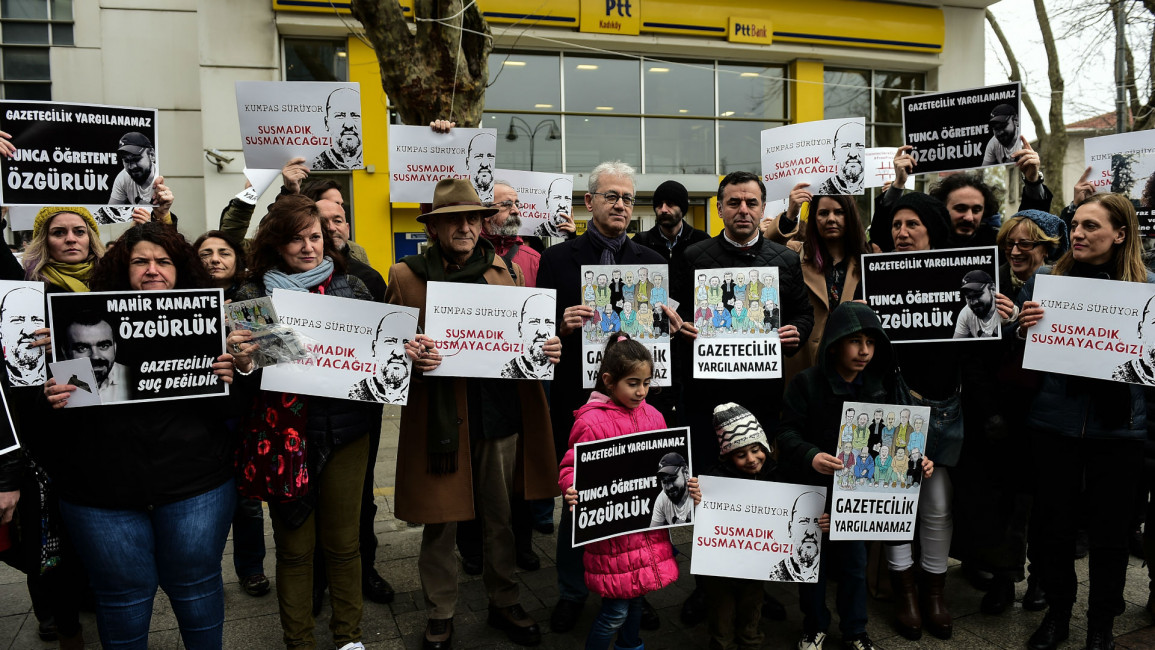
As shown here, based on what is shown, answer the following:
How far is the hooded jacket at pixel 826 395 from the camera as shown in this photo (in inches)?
138

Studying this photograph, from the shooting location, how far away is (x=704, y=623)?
12.9 ft

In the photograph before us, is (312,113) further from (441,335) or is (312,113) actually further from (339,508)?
(339,508)

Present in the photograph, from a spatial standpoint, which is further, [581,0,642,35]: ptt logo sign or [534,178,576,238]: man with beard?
[581,0,642,35]: ptt logo sign

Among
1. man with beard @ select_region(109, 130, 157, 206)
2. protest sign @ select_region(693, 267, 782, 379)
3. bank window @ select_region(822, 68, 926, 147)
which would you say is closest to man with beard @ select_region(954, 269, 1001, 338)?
protest sign @ select_region(693, 267, 782, 379)

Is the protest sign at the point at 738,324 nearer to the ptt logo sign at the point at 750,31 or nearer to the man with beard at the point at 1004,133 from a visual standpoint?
the man with beard at the point at 1004,133

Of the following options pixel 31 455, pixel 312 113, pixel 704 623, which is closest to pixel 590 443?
pixel 704 623

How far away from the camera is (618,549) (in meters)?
3.18

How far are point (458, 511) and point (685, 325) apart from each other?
4.88ft

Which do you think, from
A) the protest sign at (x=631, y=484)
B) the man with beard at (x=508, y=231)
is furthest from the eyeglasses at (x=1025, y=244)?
the man with beard at (x=508, y=231)

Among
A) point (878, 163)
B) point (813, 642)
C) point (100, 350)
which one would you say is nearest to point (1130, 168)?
point (878, 163)

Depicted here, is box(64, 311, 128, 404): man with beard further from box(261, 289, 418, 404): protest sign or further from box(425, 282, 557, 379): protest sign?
box(425, 282, 557, 379): protest sign

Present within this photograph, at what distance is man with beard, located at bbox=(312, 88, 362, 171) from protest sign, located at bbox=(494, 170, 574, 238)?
137cm

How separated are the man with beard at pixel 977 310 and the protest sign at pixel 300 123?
11.5 feet

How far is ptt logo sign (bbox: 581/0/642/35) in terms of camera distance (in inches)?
488
